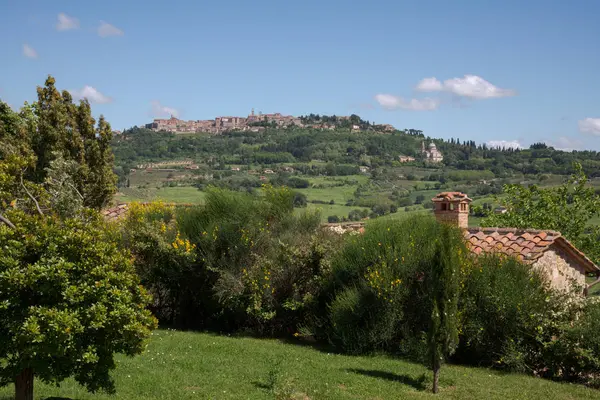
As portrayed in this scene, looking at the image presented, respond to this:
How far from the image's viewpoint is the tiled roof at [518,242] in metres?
14.7

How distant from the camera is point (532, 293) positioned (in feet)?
42.0

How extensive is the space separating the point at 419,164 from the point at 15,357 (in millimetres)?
92064

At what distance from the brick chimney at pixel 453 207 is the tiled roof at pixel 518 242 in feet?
1.70

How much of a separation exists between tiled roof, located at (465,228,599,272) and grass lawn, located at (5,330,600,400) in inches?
140

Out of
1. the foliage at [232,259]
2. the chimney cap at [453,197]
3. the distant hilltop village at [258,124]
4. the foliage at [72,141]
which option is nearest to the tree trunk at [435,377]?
the foliage at [232,259]

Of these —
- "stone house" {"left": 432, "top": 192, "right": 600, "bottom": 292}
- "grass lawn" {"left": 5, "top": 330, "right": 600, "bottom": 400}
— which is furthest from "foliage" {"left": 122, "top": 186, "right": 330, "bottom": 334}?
"stone house" {"left": 432, "top": 192, "right": 600, "bottom": 292}

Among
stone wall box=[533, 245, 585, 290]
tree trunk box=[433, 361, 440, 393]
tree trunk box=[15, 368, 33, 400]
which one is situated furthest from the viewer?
stone wall box=[533, 245, 585, 290]

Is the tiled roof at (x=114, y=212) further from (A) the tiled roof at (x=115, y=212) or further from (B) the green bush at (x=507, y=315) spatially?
(B) the green bush at (x=507, y=315)

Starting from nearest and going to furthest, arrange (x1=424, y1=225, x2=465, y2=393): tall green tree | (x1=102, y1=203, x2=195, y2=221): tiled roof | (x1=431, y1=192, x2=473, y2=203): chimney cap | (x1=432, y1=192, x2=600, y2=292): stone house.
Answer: (x1=424, y1=225, x2=465, y2=393): tall green tree
(x1=432, y1=192, x2=600, y2=292): stone house
(x1=431, y1=192, x2=473, y2=203): chimney cap
(x1=102, y1=203, x2=195, y2=221): tiled roof

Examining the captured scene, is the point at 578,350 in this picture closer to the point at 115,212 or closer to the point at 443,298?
the point at 443,298

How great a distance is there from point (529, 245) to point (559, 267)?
157 centimetres

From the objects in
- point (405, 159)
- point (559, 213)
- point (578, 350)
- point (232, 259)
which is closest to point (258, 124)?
point (405, 159)

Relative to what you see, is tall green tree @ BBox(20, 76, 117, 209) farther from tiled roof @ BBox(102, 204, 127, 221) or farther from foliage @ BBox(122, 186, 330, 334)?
foliage @ BBox(122, 186, 330, 334)

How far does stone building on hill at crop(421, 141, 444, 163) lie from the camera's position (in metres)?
99.5
